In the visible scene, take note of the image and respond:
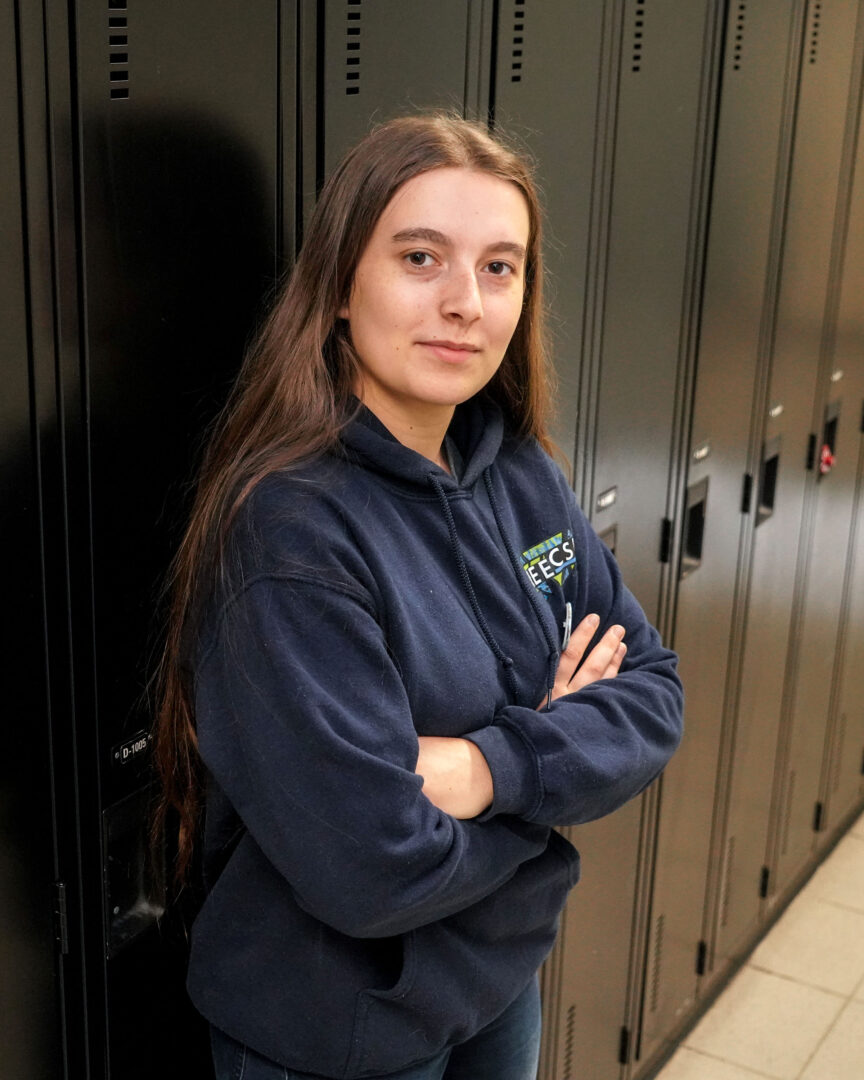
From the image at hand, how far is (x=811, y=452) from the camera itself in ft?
12.6

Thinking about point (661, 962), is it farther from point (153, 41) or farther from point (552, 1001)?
point (153, 41)

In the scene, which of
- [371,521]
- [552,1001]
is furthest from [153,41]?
[552,1001]

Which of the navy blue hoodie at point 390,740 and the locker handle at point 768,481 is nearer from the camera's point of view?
the navy blue hoodie at point 390,740

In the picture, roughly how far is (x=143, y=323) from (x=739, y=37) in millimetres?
1728

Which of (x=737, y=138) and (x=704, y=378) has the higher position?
(x=737, y=138)

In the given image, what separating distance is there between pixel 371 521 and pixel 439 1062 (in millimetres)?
706

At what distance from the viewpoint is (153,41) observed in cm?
159

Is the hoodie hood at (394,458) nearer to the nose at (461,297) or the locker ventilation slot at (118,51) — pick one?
the nose at (461,297)

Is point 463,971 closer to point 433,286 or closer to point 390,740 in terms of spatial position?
point 390,740

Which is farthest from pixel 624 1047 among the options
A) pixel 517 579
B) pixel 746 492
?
pixel 517 579

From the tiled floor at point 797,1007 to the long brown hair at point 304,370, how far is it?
225cm

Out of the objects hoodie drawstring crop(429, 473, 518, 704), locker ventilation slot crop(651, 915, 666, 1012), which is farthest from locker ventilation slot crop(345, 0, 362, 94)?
locker ventilation slot crop(651, 915, 666, 1012)

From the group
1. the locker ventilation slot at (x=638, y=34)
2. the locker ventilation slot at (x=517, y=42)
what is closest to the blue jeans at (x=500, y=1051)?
the locker ventilation slot at (x=517, y=42)

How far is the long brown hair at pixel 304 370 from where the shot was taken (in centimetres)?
161
